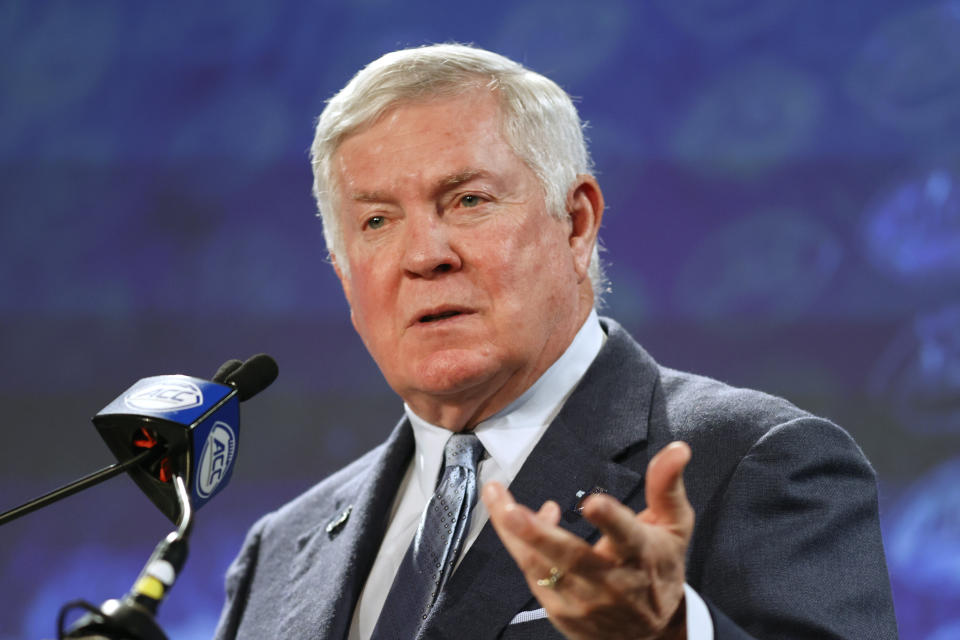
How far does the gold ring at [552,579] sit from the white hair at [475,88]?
1001 millimetres

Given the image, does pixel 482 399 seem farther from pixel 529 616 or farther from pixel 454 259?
pixel 529 616

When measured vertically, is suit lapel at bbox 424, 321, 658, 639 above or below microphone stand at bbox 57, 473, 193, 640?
below

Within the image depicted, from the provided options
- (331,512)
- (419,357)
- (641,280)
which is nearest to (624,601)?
(419,357)

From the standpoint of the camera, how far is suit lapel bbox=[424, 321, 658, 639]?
1.55m

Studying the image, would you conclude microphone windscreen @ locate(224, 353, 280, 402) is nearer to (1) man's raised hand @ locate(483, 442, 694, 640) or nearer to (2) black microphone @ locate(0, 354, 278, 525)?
(2) black microphone @ locate(0, 354, 278, 525)

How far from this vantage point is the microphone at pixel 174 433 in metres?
1.28

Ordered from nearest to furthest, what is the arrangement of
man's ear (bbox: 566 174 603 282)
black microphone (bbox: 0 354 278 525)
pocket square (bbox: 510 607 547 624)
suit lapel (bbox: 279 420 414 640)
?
black microphone (bbox: 0 354 278 525) < pocket square (bbox: 510 607 547 624) < suit lapel (bbox: 279 420 414 640) < man's ear (bbox: 566 174 603 282)

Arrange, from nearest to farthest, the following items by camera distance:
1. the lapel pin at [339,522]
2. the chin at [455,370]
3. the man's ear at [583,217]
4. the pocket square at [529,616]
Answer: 1. the pocket square at [529,616]
2. the chin at [455,370]
3. the man's ear at [583,217]
4. the lapel pin at [339,522]

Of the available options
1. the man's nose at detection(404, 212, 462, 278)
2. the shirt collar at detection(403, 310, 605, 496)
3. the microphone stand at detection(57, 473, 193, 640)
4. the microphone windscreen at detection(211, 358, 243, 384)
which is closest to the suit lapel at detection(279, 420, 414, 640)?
the shirt collar at detection(403, 310, 605, 496)

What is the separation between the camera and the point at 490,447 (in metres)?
1.81

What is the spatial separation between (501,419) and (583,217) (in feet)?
1.48

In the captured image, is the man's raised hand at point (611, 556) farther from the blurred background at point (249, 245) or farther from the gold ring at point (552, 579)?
the blurred background at point (249, 245)

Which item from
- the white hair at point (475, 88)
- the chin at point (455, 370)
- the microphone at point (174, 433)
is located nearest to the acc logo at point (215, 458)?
the microphone at point (174, 433)

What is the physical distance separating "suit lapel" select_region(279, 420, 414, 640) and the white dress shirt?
3 centimetres
